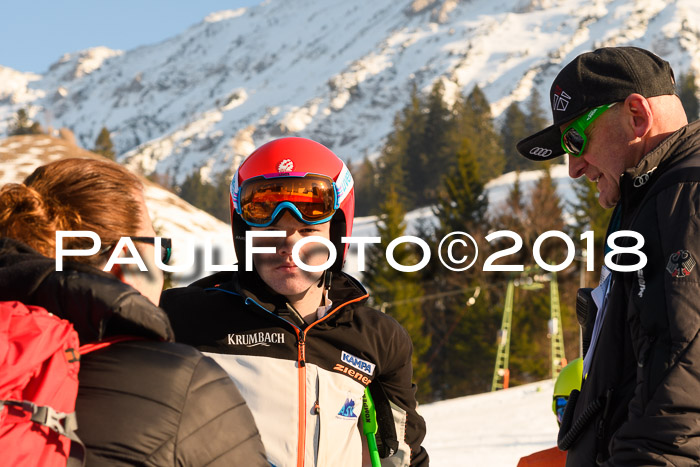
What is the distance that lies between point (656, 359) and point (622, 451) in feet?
1.02

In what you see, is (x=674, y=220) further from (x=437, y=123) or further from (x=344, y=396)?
(x=437, y=123)

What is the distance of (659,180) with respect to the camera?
265 centimetres

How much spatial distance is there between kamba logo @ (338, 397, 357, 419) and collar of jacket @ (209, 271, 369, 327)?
329mm

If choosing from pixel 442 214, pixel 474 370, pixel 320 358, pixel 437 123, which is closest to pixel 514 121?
pixel 437 123

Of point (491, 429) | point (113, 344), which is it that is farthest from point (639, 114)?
point (491, 429)

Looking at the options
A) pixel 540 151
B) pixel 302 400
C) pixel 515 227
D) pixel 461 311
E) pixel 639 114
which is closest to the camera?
pixel 639 114

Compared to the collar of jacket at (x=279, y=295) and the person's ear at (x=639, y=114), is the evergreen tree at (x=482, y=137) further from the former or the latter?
the person's ear at (x=639, y=114)

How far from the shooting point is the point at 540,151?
3395mm

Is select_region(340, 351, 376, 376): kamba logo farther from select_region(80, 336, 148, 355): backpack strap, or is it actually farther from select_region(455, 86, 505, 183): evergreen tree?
select_region(455, 86, 505, 183): evergreen tree

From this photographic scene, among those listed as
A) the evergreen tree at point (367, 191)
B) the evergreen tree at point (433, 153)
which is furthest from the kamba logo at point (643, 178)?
the evergreen tree at point (367, 191)

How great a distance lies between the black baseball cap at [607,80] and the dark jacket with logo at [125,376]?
5.89 ft

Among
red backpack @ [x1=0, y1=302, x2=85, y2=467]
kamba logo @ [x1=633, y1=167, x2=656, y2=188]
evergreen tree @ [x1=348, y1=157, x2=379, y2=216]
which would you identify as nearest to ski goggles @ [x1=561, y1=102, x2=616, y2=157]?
kamba logo @ [x1=633, y1=167, x2=656, y2=188]

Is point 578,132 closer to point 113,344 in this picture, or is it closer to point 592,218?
point 113,344

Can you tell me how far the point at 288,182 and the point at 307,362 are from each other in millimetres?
748
